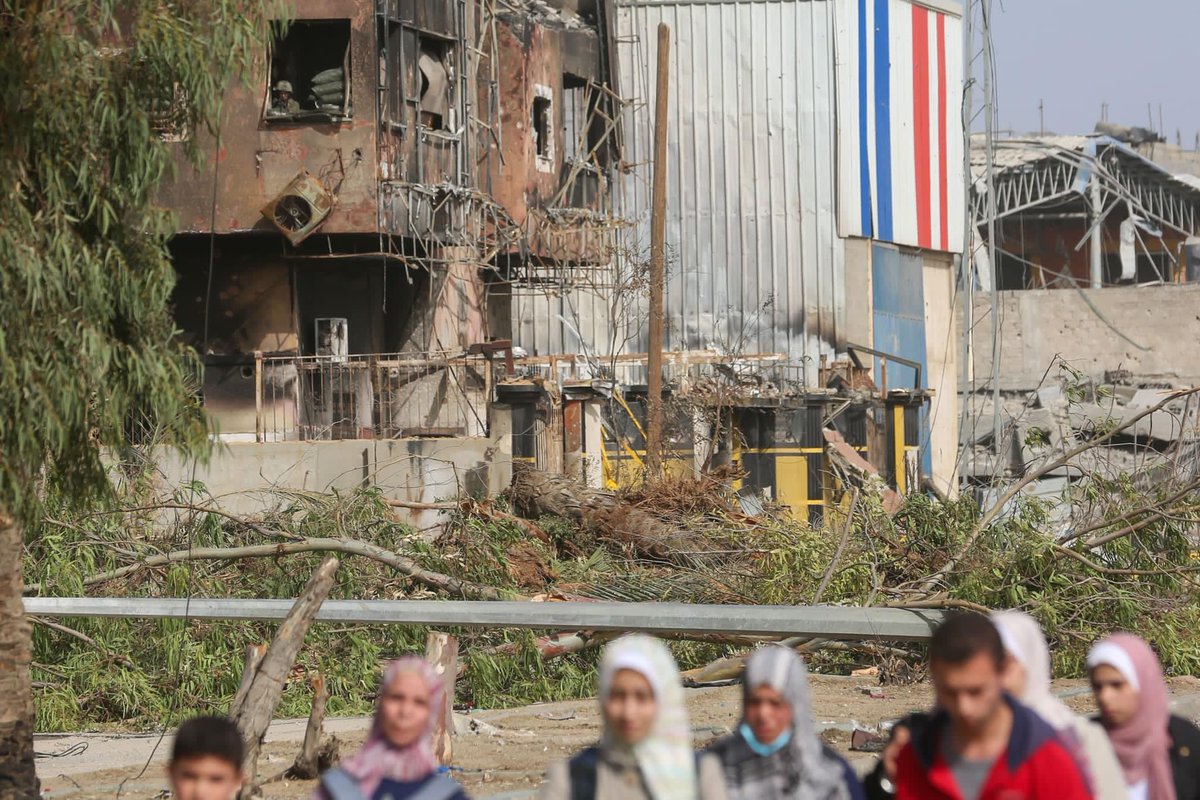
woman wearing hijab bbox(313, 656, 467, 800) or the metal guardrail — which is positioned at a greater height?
woman wearing hijab bbox(313, 656, 467, 800)

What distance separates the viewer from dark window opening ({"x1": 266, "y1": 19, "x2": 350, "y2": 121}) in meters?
20.0

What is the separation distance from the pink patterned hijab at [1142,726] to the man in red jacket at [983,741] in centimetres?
49

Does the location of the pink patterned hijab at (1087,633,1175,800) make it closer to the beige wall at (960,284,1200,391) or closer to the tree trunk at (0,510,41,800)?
the tree trunk at (0,510,41,800)

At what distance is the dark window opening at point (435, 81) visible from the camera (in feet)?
69.6

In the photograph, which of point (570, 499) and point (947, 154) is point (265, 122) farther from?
point (947, 154)

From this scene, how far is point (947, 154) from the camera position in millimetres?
34656

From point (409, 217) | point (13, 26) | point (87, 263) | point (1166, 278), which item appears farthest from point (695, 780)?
point (1166, 278)

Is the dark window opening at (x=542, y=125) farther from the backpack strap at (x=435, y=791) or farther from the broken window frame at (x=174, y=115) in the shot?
the backpack strap at (x=435, y=791)

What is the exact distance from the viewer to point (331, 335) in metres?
21.4

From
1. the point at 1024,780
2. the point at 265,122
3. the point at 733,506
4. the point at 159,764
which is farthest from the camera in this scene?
the point at 265,122

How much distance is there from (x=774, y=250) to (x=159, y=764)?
23.9 metres

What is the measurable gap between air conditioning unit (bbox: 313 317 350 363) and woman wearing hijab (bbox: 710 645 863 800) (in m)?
17.7

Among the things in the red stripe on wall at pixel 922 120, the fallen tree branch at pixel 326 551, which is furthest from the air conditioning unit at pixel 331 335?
the red stripe on wall at pixel 922 120

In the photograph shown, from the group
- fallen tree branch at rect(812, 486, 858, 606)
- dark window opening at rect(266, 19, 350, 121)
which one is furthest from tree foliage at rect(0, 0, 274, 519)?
dark window opening at rect(266, 19, 350, 121)
